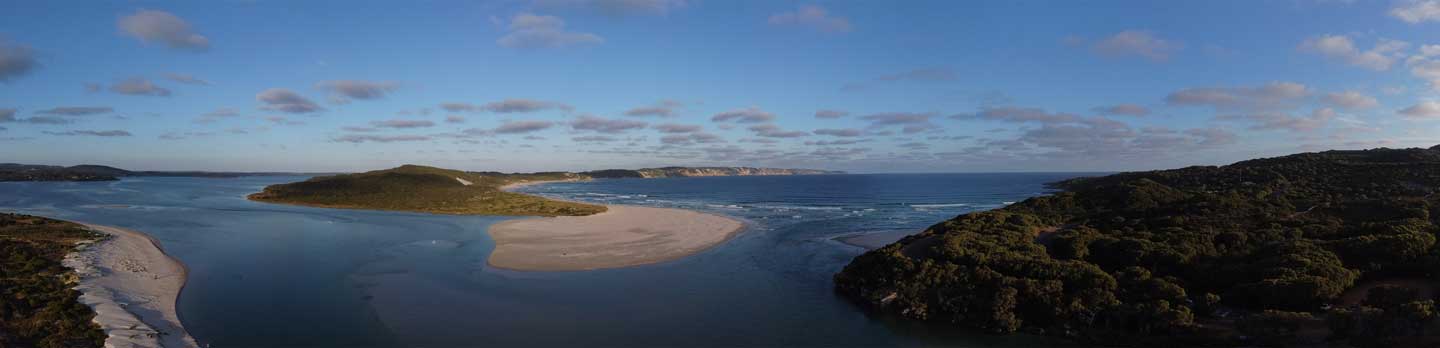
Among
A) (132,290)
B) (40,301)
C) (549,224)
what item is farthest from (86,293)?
(549,224)

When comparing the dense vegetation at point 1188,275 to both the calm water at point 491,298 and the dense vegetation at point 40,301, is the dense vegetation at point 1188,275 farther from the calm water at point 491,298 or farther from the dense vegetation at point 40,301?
the dense vegetation at point 40,301

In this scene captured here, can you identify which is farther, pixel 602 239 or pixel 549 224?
pixel 549 224

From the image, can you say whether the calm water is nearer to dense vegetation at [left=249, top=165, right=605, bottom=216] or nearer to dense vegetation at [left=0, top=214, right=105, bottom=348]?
dense vegetation at [left=0, top=214, right=105, bottom=348]

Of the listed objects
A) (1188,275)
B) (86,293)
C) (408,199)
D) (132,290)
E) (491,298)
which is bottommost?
(491,298)

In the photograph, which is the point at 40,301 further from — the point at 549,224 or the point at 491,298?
the point at 549,224

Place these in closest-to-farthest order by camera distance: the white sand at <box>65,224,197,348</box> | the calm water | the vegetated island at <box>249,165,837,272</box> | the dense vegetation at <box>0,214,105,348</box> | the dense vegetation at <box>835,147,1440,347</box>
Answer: the dense vegetation at <box>0,214,105,348</box>
the dense vegetation at <box>835,147,1440,347</box>
the white sand at <box>65,224,197,348</box>
the calm water
the vegetated island at <box>249,165,837,272</box>

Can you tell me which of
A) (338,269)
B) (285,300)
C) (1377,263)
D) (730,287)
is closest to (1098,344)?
(1377,263)

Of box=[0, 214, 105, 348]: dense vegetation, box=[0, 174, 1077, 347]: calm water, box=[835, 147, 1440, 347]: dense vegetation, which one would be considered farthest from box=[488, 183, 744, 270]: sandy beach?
box=[0, 214, 105, 348]: dense vegetation
